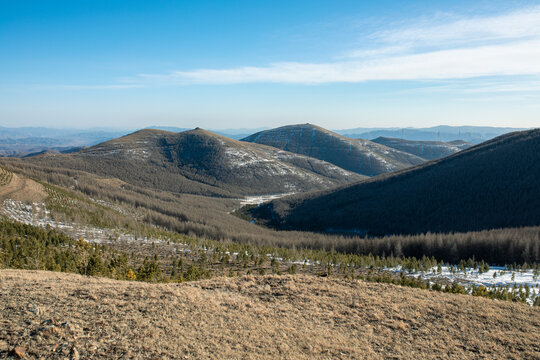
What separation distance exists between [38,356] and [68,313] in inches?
143

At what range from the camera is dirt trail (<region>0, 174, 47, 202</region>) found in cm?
7738

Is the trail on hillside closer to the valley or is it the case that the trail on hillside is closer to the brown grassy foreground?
the valley

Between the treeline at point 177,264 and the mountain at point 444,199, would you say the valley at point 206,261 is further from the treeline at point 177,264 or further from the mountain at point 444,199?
the mountain at point 444,199

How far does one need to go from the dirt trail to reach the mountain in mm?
99021

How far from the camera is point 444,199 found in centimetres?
12381

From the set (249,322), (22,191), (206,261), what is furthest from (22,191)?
(249,322)

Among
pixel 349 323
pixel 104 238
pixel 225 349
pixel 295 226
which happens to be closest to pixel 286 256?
pixel 104 238

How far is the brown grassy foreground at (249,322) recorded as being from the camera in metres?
12.8

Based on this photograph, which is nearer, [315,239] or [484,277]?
[484,277]

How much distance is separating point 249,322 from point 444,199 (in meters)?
130

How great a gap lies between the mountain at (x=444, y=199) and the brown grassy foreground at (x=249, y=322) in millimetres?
103763

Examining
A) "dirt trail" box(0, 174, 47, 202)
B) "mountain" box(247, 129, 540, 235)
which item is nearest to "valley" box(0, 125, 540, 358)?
"dirt trail" box(0, 174, 47, 202)

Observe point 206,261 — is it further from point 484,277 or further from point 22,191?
point 22,191

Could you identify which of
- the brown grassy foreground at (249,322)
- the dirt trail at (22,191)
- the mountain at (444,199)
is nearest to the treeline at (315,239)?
the dirt trail at (22,191)
